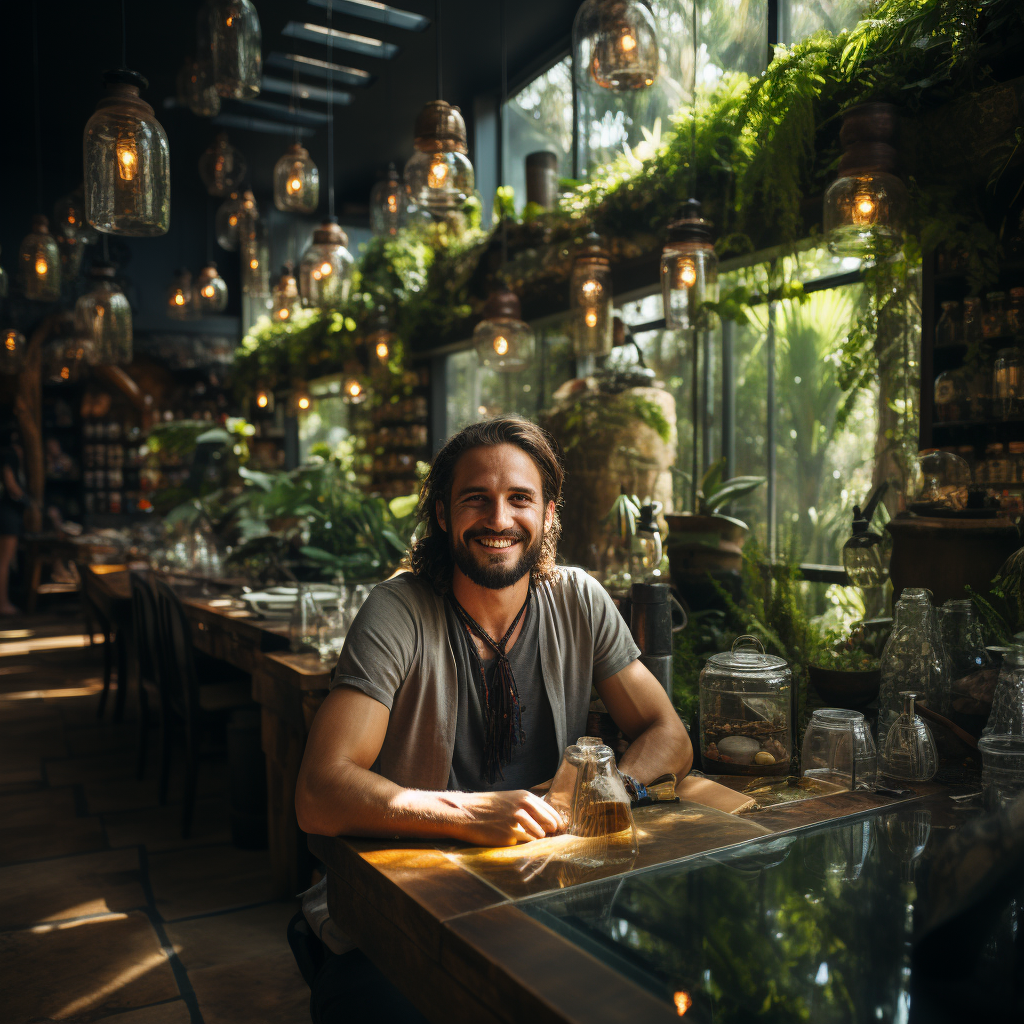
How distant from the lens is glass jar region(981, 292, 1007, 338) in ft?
9.09

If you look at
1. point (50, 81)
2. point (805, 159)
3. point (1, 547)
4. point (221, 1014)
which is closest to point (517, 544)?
point (221, 1014)

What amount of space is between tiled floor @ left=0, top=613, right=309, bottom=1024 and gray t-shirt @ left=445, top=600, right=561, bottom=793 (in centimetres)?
102

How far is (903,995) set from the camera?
0.92 metres

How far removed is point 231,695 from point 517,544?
2.36 m

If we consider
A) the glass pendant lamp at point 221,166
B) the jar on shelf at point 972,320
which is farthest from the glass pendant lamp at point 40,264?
the jar on shelf at point 972,320

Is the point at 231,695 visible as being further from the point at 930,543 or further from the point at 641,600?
the point at 930,543

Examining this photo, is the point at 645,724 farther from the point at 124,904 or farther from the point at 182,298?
the point at 182,298

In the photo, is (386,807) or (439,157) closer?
(386,807)

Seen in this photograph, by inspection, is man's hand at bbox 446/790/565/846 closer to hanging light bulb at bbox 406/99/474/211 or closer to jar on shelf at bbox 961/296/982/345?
jar on shelf at bbox 961/296/982/345

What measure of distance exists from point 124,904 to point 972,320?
3383mm

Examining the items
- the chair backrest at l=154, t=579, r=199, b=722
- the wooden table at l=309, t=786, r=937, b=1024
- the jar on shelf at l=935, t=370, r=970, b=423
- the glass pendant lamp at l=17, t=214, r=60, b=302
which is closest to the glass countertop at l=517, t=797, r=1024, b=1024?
the wooden table at l=309, t=786, r=937, b=1024

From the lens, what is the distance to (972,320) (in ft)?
9.34

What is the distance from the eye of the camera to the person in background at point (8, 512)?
29.7 feet

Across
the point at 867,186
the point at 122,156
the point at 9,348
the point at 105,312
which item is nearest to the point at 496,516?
the point at 122,156
